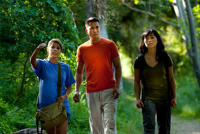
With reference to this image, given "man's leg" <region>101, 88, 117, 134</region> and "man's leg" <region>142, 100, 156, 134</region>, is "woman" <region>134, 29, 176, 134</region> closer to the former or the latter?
"man's leg" <region>142, 100, 156, 134</region>

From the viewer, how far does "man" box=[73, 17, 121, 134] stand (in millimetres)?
4965

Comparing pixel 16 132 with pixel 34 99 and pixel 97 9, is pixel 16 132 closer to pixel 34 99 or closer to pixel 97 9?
pixel 34 99

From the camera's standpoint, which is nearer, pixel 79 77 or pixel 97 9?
pixel 79 77

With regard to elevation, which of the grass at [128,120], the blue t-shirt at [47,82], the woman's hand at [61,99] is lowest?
the grass at [128,120]

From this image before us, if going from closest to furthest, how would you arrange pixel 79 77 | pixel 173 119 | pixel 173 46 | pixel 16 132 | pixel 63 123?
pixel 63 123, pixel 79 77, pixel 16 132, pixel 173 119, pixel 173 46

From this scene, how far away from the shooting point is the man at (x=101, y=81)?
496 cm

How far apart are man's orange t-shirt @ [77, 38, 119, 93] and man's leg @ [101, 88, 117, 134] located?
0.10m

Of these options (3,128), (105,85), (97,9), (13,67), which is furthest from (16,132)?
(97,9)

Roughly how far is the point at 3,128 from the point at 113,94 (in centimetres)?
207

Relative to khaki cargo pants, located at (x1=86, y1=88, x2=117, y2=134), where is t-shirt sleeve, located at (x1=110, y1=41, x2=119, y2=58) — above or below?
above

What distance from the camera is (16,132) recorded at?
612 centimetres

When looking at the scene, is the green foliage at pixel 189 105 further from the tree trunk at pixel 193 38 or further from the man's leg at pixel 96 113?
the man's leg at pixel 96 113

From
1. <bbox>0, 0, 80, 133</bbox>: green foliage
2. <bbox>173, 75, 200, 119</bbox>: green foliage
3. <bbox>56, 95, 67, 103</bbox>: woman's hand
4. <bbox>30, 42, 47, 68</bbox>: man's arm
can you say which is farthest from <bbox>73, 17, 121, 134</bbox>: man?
<bbox>173, 75, 200, 119</bbox>: green foliage

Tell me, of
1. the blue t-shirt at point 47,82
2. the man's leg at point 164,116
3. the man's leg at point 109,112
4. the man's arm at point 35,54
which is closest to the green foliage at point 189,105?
the man's leg at point 164,116
